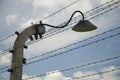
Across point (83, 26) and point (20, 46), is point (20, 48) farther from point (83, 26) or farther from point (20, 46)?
point (83, 26)

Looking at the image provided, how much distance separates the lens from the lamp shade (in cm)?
1047

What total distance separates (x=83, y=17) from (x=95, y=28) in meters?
0.61

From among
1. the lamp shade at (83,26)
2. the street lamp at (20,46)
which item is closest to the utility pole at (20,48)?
the street lamp at (20,46)

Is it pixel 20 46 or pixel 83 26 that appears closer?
pixel 83 26

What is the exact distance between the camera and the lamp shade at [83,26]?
1047 centimetres

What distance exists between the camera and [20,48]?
12.9 m

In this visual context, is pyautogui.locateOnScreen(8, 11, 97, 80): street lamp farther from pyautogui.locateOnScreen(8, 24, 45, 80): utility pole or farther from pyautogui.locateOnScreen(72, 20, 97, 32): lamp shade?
pyautogui.locateOnScreen(72, 20, 97, 32): lamp shade

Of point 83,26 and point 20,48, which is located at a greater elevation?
point 20,48

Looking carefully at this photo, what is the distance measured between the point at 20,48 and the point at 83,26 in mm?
3523

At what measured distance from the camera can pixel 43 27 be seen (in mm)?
13016

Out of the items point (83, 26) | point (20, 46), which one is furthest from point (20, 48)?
point (83, 26)

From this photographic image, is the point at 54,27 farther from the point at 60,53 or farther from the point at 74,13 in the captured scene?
the point at 60,53

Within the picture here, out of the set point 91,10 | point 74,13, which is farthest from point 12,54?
point 91,10

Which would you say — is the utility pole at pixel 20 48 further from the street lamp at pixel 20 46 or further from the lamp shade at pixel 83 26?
the lamp shade at pixel 83 26
